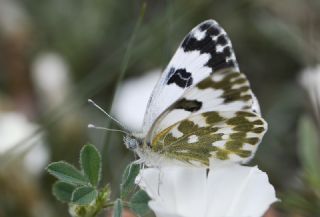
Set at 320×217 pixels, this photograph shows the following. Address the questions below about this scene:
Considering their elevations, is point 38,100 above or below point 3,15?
below

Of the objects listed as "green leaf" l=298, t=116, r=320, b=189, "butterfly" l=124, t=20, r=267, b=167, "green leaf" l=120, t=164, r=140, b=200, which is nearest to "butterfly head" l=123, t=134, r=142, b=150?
"butterfly" l=124, t=20, r=267, b=167

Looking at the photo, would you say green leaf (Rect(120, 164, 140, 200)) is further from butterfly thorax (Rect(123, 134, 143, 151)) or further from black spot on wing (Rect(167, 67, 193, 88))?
black spot on wing (Rect(167, 67, 193, 88))

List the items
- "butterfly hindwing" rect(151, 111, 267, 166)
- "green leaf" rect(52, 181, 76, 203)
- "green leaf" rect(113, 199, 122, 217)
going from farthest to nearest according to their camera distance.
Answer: "butterfly hindwing" rect(151, 111, 267, 166) < "green leaf" rect(52, 181, 76, 203) < "green leaf" rect(113, 199, 122, 217)

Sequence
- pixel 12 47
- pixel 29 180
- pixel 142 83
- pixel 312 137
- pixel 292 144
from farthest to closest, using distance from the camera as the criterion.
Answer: pixel 12 47 < pixel 142 83 < pixel 292 144 < pixel 29 180 < pixel 312 137

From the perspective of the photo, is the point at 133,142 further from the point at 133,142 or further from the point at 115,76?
the point at 115,76

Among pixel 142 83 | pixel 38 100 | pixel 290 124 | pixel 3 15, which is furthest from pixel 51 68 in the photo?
pixel 290 124

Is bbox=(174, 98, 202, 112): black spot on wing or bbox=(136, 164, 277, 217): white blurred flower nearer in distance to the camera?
bbox=(136, 164, 277, 217): white blurred flower

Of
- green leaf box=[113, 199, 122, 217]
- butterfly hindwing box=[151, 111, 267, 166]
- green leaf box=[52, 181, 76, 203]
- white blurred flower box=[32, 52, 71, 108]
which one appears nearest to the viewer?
green leaf box=[113, 199, 122, 217]

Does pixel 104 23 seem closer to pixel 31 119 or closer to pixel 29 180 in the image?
pixel 31 119
